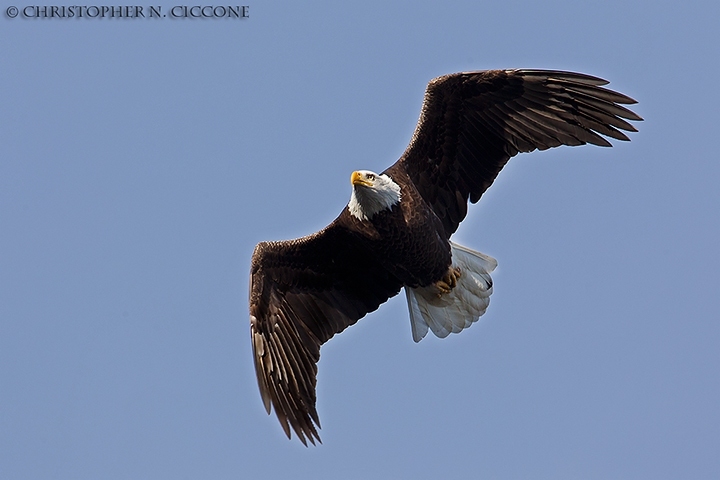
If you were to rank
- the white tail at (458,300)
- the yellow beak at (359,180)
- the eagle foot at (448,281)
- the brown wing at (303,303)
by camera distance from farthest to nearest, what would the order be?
the white tail at (458,300) < the eagle foot at (448,281) < the brown wing at (303,303) < the yellow beak at (359,180)

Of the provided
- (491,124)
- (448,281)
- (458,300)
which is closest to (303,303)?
(448,281)

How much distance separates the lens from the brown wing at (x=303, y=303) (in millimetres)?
11242

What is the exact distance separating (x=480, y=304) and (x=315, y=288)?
1.61 meters

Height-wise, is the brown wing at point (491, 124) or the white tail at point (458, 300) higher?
the brown wing at point (491, 124)

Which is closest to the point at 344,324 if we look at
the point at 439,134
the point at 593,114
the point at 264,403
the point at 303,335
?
the point at 303,335

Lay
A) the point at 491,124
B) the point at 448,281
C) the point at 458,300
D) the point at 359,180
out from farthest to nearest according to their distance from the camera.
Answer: the point at 458,300
the point at 448,281
the point at 491,124
the point at 359,180

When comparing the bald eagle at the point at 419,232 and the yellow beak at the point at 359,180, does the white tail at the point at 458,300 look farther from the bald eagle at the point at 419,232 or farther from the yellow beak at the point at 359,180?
the yellow beak at the point at 359,180

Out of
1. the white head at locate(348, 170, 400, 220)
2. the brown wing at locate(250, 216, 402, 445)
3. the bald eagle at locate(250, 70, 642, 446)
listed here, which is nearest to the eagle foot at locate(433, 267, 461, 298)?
the bald eagle at locate(250, 70, 642, 446)

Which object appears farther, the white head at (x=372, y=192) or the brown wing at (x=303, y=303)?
the brown wing at (x=303, y=303)

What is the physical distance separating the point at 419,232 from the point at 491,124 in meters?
1.19

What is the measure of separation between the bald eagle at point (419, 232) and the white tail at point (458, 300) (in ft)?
0.04

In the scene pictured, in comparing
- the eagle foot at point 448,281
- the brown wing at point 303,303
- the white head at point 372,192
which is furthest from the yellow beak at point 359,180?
the eagle foot at point 448,281

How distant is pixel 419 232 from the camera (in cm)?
1084

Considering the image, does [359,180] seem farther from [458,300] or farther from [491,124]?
[458,300]
